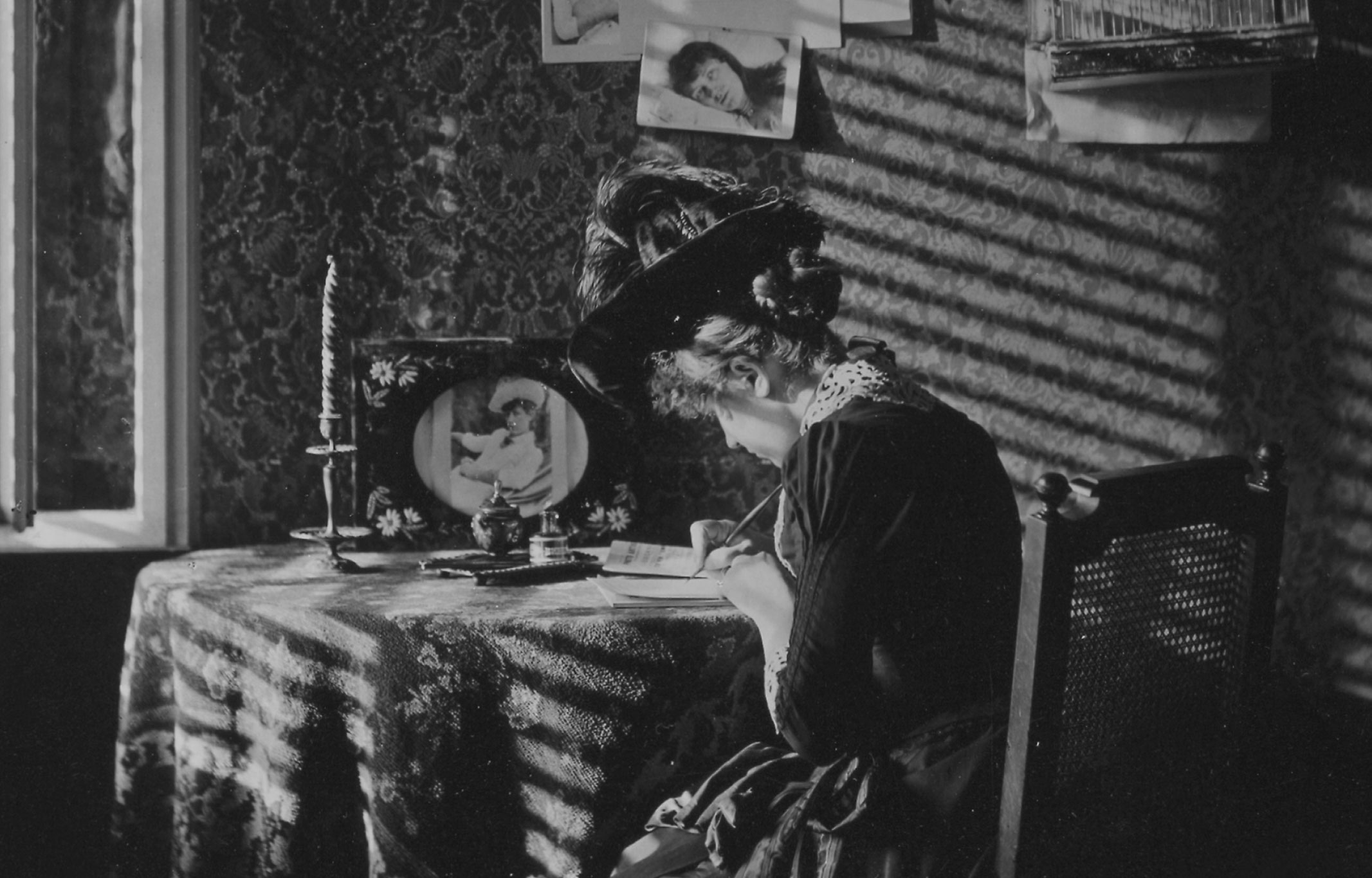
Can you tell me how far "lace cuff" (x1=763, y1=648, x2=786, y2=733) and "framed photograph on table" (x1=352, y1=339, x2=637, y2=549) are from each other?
3.08ft

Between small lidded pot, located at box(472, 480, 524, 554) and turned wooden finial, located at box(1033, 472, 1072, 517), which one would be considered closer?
turned wooden finial, located at box(1033, 472, 1072, 517)

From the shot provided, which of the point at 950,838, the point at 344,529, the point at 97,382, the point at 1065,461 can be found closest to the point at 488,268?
the point at 344,529

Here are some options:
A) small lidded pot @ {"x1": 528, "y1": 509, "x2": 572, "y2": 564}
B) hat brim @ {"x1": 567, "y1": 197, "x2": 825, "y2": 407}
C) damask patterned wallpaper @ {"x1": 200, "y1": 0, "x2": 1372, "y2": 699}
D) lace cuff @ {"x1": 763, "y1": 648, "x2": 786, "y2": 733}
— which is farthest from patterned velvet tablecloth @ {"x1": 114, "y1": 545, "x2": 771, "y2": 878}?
damask patterned wallpaper @ {"x1": 200, "y1": 0, "x2": 1372, "y2": 699}

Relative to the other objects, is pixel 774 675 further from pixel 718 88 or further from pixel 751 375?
pixel 718 88

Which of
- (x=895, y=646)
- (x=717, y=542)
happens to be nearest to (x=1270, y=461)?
(x=895, y=646)

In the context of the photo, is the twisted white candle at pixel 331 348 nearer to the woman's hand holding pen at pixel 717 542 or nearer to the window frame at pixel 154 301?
the window frame at pixel 154 301

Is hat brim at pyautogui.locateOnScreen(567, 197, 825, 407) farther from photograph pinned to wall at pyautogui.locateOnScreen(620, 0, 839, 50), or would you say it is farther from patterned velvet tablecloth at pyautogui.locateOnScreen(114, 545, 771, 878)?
photograph pinned to wall at pyautogui.locateOnScreen(620, 0, 839, 50)

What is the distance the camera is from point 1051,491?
1.00 m

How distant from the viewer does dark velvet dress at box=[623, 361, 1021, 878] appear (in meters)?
1.21

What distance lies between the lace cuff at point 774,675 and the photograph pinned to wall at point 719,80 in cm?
127

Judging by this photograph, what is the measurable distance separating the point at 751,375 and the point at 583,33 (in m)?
1.10

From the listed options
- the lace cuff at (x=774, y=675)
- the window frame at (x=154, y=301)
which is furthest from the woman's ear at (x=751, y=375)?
the window frame at (x=154, y=301)

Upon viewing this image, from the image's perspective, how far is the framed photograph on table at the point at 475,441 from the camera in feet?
7.20

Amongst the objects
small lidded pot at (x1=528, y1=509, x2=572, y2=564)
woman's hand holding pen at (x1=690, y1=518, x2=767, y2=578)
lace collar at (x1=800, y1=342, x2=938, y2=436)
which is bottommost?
small lidded pot at (x1=528, y1=509, x2=572, y2=564)
